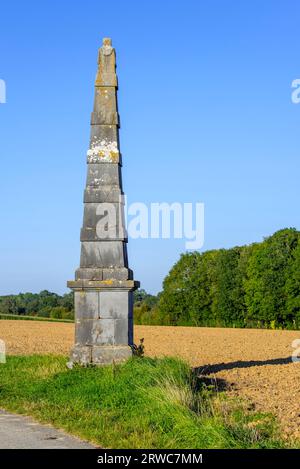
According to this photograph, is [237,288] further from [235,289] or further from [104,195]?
[104,195]

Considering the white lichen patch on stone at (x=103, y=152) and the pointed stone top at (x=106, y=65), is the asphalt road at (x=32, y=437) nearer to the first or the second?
the white lichen patch on stone at (x=103, y=152)

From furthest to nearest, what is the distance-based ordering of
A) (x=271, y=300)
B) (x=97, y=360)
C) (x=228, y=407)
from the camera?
1. (x=271, y=300)
2. (x=97, y=360)
3. (x=228, y=407)

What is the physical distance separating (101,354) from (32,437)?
631 centimetres

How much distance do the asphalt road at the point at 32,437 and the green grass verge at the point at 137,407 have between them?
0.79 feet

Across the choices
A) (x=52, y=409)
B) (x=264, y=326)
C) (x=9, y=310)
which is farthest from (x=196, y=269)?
(x=52, y=409)

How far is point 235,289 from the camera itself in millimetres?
62500

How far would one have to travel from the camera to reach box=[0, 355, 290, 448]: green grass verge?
8836mm

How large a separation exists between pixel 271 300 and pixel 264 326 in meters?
3.62

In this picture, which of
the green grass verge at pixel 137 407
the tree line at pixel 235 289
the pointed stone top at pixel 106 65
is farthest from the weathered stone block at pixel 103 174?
the tree line at pixel 235 289

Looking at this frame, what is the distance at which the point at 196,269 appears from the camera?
71750 millimetres

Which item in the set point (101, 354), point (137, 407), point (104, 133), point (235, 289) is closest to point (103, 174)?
point (104, 133)

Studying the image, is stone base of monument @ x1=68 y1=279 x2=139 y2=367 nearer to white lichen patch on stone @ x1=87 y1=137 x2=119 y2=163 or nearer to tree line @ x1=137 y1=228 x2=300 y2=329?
white lichen patch on stone @ x1=87 y1=137 x2=119 y2=163

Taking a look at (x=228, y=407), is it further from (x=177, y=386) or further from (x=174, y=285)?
(x=174, y=285)

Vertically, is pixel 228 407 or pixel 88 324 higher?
pixel 88 324
